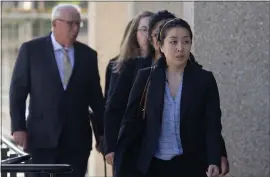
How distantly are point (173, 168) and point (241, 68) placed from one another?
1.86m

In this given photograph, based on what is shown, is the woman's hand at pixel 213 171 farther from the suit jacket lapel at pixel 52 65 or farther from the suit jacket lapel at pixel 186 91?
the suit jacket lapel at pixel 52 65

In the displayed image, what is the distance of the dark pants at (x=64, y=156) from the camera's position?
7.23 metres

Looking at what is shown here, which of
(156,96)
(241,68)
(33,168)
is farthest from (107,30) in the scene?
(33,168)

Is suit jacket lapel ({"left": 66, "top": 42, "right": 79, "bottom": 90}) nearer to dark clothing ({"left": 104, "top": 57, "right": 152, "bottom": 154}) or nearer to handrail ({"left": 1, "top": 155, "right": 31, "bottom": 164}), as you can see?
dark clothing ({"left": 104, "top": 57, "right": 152, "bottom": 154})

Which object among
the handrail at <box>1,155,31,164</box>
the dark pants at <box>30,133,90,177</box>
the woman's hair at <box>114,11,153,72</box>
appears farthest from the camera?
the dark pants at <box>30,133,90,177</box>

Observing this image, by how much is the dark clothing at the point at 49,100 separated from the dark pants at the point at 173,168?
6.91 ft

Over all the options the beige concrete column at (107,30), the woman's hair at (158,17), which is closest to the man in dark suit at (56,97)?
the woman's hair at (158,17)

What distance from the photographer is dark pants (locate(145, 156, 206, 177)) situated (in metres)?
5.17

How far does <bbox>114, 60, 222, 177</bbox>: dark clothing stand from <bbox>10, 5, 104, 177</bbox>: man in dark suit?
1995 millimetres

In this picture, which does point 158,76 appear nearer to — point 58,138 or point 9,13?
point 58,138

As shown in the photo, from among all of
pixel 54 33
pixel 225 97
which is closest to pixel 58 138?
pixel 54 33

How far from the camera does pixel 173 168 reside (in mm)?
5180

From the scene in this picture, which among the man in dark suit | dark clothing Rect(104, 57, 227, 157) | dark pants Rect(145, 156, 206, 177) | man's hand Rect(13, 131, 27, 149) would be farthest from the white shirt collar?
dark pants Rect(145, 156, 206, 177)

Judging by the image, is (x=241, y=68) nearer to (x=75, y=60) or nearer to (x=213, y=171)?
(x=75, y=60)
